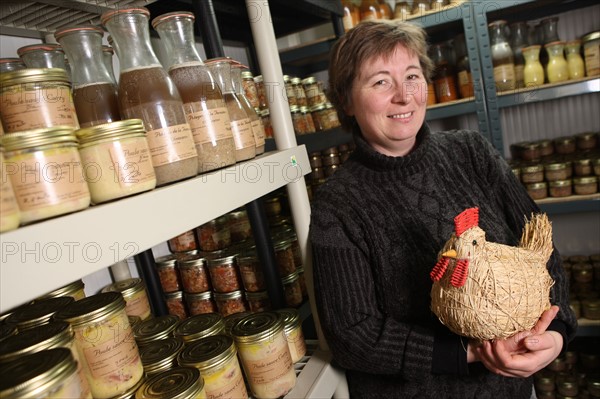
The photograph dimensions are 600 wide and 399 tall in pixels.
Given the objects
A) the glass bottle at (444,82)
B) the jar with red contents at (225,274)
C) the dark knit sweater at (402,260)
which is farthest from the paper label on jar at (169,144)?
the glass bottle at (444,82)

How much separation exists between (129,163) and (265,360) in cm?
48

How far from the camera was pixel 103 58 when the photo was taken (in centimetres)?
61

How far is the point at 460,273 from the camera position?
66 centimetres

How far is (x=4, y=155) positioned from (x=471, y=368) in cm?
98

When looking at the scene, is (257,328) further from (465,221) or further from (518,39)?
(518,39)

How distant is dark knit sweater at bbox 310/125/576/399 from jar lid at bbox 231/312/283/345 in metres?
0.13

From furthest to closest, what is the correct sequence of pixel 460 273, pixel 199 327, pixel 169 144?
1. pixel 199 327
2. pixel 460 273
3. pixel 169 144

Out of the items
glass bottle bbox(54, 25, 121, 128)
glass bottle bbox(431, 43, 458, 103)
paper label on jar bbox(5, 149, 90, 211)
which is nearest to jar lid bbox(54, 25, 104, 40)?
glass bottle bbox(54, 25, 121, 128)

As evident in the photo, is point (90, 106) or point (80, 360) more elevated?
point (90, 106)

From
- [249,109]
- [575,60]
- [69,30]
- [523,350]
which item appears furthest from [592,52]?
[69,30]

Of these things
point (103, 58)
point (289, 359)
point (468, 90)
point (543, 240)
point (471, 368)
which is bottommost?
point (471, 368)

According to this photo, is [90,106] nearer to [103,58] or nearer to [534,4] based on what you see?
[103,58]

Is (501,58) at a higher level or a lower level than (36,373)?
higher

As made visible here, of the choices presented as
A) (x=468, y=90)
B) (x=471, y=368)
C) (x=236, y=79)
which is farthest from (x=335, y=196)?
(x=468, y=90)
